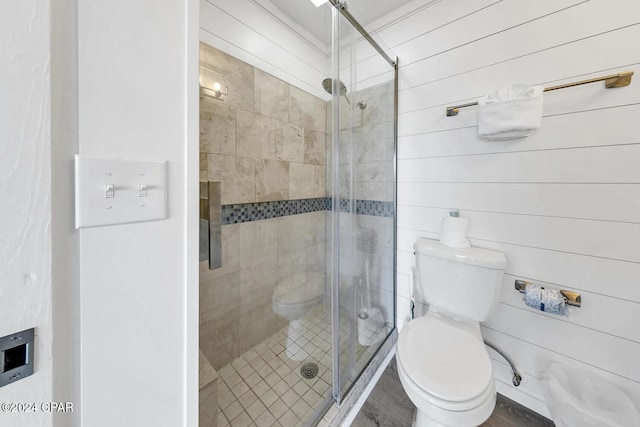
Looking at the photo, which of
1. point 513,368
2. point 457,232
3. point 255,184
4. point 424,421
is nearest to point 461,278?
point 457,232

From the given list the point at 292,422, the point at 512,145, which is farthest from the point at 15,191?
the point at 512,145

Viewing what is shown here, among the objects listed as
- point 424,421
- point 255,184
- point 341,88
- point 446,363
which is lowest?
point 424,421

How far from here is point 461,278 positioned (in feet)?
4.02

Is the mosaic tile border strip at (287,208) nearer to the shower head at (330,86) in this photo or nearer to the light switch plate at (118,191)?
the shower head at (330,86)

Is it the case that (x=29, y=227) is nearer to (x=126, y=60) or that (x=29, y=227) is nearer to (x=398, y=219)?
(x=126, y=60)

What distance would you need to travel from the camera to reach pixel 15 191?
32cm

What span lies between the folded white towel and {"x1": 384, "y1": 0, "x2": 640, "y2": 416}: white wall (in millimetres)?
91

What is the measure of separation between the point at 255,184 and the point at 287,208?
320mm

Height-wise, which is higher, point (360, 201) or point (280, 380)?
point (360, 201)

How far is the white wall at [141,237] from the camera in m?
0.39

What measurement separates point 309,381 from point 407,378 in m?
0.67

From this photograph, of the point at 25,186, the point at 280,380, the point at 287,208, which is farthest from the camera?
the point at 287,208

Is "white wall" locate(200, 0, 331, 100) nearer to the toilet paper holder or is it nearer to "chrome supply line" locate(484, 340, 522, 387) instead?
the toilet paper holder

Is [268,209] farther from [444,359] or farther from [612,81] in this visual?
[612,81]
